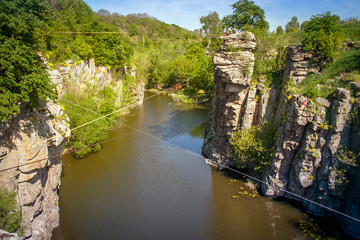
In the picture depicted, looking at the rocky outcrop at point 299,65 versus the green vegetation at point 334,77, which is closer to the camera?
the green vegetation at point 334,77

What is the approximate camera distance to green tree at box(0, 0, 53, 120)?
9.03 m

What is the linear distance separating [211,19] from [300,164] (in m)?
54.8

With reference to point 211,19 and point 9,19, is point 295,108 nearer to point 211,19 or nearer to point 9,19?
point 9,19

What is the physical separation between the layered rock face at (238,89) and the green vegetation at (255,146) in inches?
28.0

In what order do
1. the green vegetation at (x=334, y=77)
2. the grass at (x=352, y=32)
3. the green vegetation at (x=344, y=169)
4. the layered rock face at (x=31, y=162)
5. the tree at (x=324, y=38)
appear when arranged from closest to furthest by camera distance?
1. the layered rock face at (x=31, y=162)
2. the green vegetation at (x=344, y=169)
3. the green vegetation at (x=334, y=77)
4. the tree at (x=324, y=38)
5. the grass at (x=352, y=32)

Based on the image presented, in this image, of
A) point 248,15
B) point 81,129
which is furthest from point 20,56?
point 248,15

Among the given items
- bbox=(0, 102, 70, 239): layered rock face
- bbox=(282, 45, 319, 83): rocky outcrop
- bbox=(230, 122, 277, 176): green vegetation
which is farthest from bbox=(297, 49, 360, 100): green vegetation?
bbox=(0, 102, 70, 239): layered rock face

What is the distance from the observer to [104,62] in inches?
1136

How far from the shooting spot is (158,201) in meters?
15.4

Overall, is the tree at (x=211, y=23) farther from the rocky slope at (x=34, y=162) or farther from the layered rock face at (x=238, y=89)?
the rocky slope at (x=34, y=162)

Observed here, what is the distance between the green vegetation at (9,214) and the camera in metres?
9.06

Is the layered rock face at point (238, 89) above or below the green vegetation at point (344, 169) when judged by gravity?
above

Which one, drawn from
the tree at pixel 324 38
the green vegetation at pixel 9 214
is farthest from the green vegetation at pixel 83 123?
the tree at pixel 324 38

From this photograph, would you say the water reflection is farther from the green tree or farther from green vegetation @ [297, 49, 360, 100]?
the green tree
